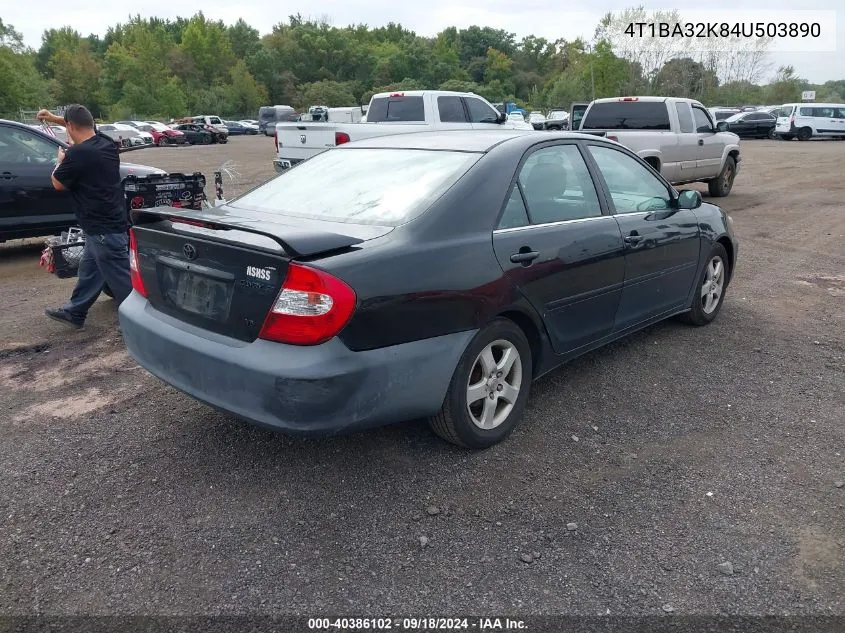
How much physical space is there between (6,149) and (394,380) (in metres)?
7.32

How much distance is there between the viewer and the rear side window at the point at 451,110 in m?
12.7

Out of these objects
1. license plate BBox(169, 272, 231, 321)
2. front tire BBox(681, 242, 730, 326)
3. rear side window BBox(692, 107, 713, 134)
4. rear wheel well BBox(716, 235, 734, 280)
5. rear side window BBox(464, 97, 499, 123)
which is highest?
rear side window BBox(464, 97, 499, 123)

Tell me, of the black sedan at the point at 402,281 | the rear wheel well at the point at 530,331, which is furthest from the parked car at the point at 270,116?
the rear wheel well at the point at 530,331

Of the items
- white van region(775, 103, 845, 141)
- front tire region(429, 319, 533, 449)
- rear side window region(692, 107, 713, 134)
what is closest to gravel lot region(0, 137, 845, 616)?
front tire region(429, 319, 533, 449)

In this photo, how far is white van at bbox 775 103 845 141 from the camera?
1276 inches

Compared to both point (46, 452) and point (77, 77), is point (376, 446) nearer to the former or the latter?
point (46, 452)

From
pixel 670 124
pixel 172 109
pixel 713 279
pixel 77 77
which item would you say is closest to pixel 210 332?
pixel 713 279

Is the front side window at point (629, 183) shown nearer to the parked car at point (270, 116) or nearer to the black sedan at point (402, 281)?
the black sedan at point (402, 281)

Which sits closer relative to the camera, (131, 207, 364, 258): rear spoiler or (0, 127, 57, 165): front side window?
(131, 207, 364, 258): rear spoiler

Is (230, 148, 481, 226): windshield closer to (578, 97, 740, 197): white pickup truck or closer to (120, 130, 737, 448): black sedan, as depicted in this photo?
(120, 130, 737, 448): black sedan

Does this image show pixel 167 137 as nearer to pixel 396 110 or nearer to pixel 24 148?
pixel 396 110

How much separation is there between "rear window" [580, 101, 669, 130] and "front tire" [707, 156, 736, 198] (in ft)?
7.56

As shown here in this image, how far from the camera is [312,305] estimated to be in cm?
280

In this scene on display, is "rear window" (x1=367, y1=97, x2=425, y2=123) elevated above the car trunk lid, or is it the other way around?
"rear window" (x1=367, y1=97, x2=425, y2=123)
